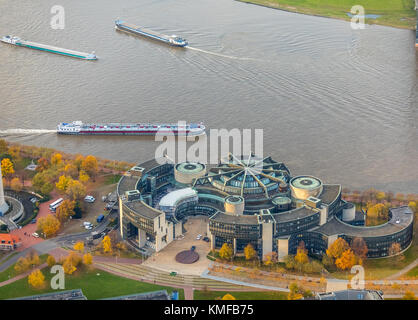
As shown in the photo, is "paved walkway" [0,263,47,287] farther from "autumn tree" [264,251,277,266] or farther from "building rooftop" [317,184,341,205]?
"building rooftop" [317,184,341,205]

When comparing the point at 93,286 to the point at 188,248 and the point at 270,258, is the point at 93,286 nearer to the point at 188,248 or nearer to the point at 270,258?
the point at 188,248

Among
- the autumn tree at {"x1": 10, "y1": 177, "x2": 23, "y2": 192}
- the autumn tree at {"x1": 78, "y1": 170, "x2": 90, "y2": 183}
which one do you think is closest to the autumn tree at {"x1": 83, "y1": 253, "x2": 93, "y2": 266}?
the autumn tree at {"x1": 78, "y1": 170, "x2": 90, "y2": 183}

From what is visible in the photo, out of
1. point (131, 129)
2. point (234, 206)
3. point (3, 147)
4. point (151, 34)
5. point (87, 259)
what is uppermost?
point (151, 34)

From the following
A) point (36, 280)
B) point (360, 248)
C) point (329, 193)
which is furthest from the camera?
point (329, 193)

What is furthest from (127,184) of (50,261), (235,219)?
(235,219)

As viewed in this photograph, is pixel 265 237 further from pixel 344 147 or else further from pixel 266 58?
pixel 266 58
